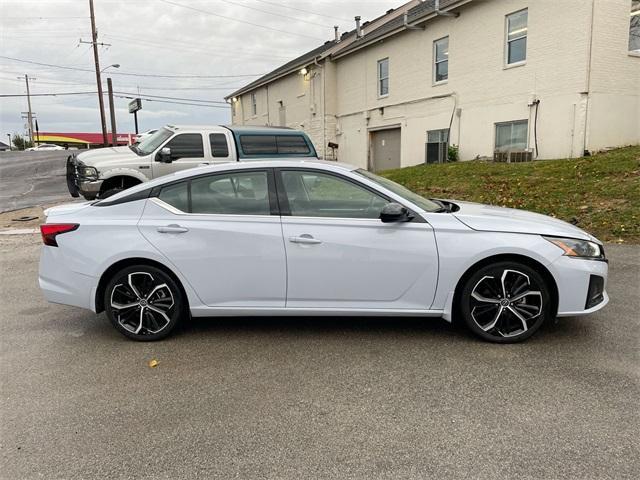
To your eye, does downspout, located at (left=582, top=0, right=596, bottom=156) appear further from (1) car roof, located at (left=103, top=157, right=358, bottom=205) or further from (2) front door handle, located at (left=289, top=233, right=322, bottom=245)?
(2) front door handle, located at (left=289, top=233, right=322, bottom=245)

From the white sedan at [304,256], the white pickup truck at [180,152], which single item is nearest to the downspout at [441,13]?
the white pickup truck at [180,152]

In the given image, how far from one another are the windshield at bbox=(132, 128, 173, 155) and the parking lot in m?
5.82

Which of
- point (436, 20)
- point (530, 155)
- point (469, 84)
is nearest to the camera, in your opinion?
point (530, 155)

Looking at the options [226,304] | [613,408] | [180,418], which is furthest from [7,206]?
[613,408]

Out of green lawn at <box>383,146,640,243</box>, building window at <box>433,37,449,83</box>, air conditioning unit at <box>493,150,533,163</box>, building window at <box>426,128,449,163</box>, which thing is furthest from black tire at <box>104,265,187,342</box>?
building window at <box>433,37,449,83</box>

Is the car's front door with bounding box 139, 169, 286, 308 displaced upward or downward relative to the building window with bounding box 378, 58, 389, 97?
downward

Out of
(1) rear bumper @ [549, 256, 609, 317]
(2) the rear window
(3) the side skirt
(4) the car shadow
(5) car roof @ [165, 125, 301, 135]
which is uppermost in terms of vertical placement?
(5) car roof @ [165, 125, 301, 135]

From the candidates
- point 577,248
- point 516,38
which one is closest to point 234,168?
point 577,248

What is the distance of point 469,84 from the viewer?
17.5m

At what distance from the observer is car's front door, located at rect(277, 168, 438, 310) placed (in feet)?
12.9

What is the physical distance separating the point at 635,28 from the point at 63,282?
16.9m

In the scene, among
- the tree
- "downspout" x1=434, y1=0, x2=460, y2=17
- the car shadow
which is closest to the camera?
the car shadow

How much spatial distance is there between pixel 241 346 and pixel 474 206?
99.4 inches

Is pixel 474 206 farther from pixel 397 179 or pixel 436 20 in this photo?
pixel 436 20
